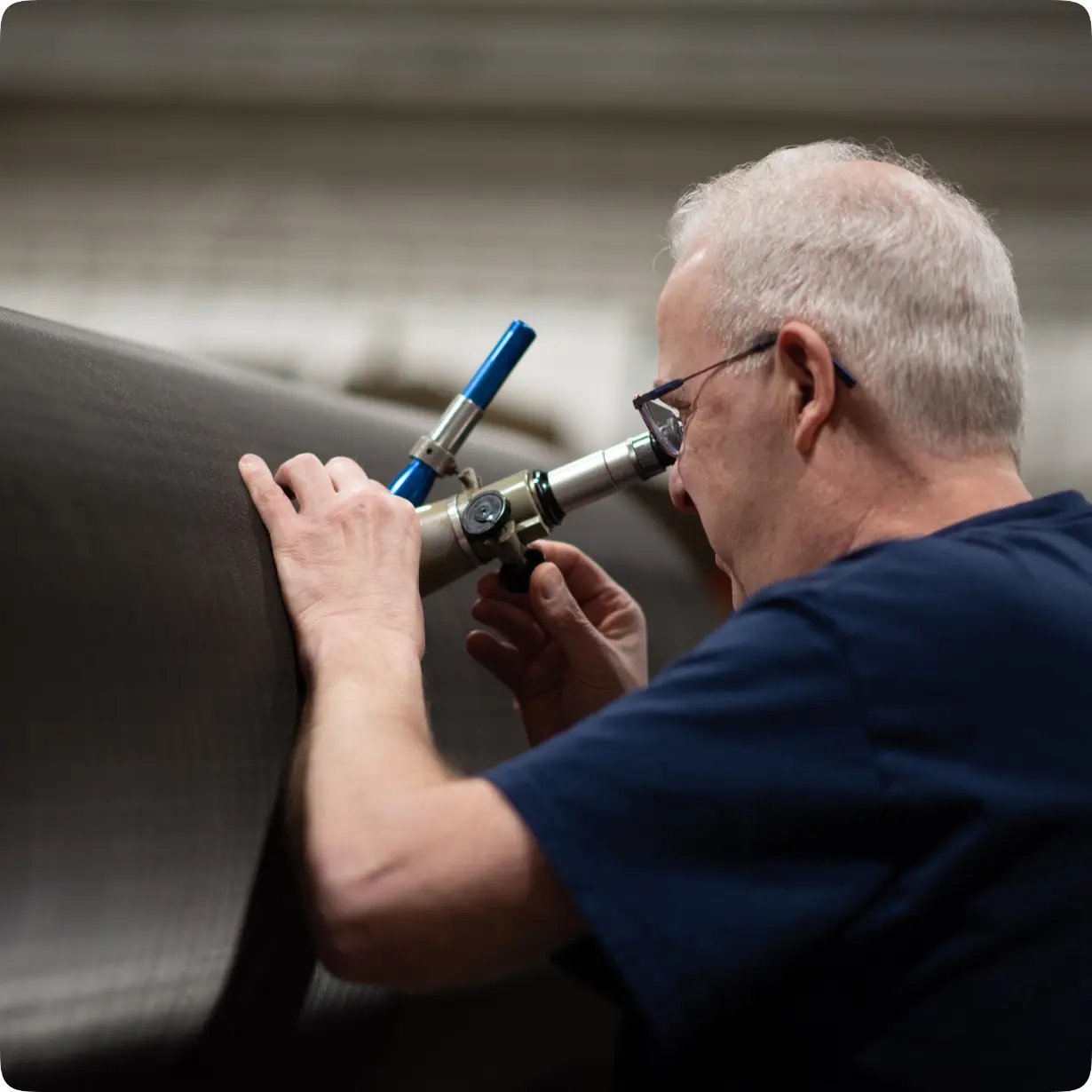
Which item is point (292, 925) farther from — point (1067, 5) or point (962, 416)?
point (1067, 5)

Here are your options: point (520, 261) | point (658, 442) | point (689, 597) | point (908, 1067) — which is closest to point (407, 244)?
point (520, 261)

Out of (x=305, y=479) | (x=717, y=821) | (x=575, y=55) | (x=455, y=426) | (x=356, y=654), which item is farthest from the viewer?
(x=575, y=55)

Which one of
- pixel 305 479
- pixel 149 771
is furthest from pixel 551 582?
pixel 149 771

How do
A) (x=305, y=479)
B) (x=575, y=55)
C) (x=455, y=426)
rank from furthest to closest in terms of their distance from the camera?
(x=575, y=55) → (x=455, y=426) → (x=305, y=479)

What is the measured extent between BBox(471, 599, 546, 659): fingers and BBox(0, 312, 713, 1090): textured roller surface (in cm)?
27

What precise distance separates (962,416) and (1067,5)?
1.50 metres

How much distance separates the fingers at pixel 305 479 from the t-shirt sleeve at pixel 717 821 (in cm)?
31

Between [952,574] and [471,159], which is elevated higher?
[471,159]

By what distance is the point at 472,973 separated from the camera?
73 centimetres

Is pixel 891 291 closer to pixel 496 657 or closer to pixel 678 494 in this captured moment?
pixel 678 494

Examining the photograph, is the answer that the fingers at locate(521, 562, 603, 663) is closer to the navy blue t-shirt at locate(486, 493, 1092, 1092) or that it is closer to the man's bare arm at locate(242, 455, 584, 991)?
the man's bare arm at locate(242, 455, 584, 991)

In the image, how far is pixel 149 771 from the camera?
71 centimetres

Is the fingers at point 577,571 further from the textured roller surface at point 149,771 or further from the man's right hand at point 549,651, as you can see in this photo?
the textured roller surface at point 149,771

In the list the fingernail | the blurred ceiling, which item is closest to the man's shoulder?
the fingernail
